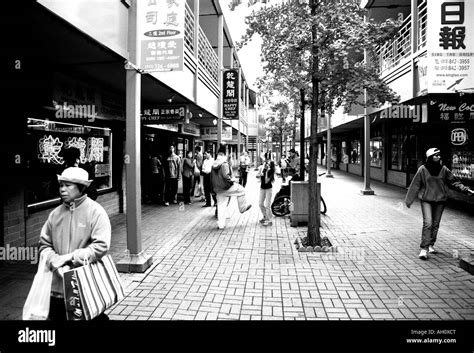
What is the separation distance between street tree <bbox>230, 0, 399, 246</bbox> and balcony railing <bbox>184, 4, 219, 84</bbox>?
333 centimetres

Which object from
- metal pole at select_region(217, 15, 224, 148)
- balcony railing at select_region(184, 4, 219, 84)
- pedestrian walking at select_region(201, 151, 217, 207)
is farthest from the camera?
metal pole at select_region(217, 15, 224, 148)

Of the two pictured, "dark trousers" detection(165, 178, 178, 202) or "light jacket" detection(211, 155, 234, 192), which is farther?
"dark trousers" detection(165, 178, 178, 202)

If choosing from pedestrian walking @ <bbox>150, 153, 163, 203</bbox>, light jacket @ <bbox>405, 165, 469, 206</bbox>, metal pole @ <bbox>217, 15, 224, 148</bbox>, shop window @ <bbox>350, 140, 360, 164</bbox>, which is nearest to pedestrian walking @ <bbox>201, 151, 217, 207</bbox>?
pedestrian walking @ <bbox>150, 153, 163, 203</bbox>

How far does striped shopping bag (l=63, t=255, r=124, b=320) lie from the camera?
260 cm

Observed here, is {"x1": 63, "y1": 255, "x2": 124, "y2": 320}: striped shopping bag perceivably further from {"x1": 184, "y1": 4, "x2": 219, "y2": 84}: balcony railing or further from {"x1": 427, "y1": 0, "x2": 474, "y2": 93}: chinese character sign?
{"x1": 184, "y1": 4, "x2": 219, "y2": 84}: balcony railing

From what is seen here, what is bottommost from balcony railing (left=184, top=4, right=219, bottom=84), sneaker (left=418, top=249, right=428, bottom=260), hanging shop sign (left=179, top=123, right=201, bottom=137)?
sneaker (left=418, top=249, right=428, bottom=260)

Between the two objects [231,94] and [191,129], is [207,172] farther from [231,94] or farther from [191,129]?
[191,129]

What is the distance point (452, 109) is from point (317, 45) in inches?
196

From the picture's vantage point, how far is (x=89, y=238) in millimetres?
2875

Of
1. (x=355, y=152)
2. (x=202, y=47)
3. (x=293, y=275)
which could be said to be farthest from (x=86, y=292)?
(x=355, y=152)

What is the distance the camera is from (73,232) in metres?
2.84

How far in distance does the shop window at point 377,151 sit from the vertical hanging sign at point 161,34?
18.4 meters
